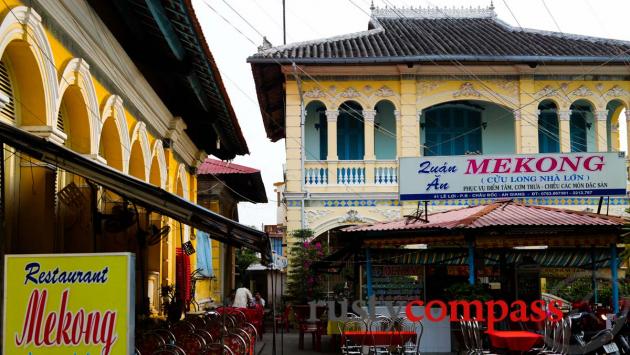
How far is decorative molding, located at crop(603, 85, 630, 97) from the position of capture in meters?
26.1

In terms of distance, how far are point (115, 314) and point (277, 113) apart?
24.8 meters

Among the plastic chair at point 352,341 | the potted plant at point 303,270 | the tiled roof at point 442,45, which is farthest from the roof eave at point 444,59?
the plastic chair at point 352,341

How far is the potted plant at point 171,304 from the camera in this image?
16.2 meters

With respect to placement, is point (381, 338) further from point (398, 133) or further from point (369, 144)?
A: point (398, 133)

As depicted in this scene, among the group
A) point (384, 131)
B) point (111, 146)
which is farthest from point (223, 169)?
point (111, 146)

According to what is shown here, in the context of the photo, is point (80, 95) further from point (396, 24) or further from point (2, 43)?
point (396, 24)

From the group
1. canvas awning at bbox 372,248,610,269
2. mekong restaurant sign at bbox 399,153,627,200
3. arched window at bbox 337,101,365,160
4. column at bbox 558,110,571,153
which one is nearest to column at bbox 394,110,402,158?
arched window at bbox 337,101,365,160

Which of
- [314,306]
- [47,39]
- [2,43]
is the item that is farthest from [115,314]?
[314,306]

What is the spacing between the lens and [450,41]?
27.6 metres

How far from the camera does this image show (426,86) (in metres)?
26.0

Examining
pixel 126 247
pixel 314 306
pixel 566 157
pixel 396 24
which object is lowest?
pixel 314 306

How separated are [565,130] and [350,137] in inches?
250

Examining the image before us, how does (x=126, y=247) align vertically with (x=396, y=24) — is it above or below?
below

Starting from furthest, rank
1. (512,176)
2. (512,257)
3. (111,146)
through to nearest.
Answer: (512,257), (512,176), (111,146)
